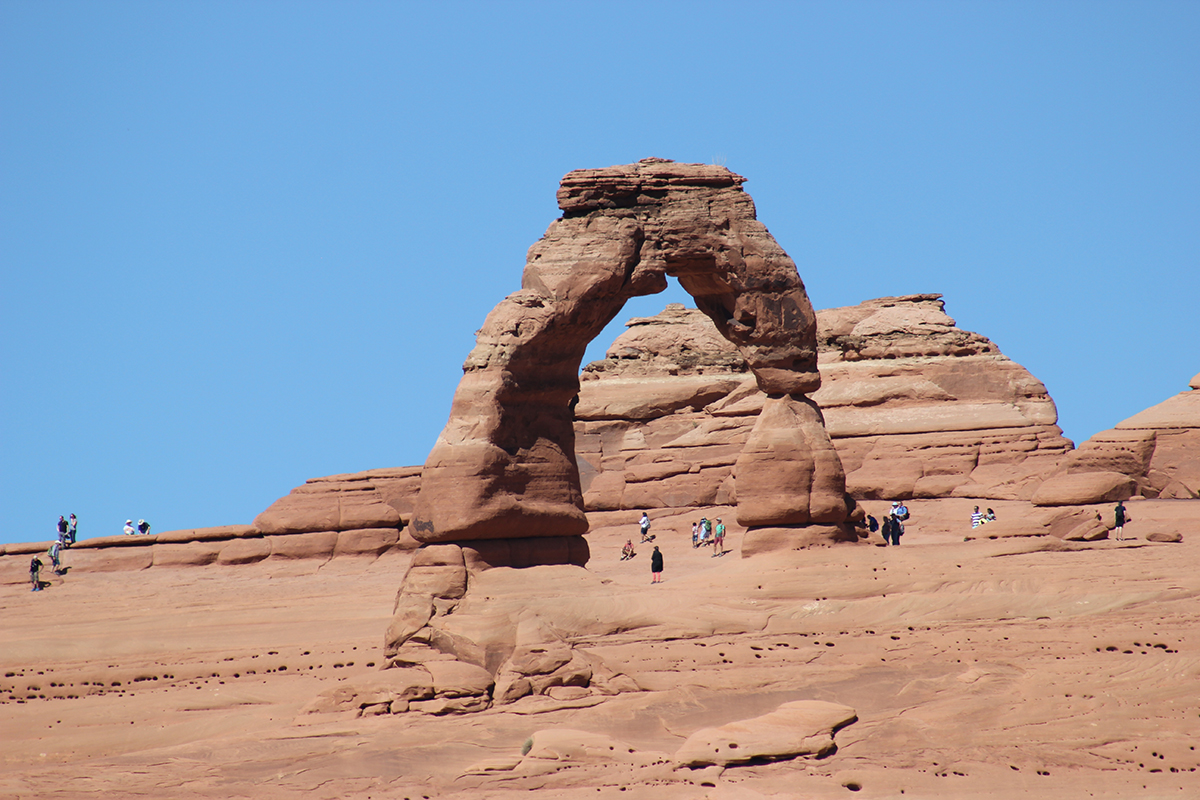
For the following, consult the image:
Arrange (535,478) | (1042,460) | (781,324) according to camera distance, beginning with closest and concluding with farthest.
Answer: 1. (535,478)
2. (781,324)
3. (1042,460)

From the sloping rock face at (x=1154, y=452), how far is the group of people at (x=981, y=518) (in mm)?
2062

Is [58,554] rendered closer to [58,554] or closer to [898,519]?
[58,554]

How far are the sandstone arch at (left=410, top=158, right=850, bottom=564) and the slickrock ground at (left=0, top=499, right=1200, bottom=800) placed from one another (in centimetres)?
107

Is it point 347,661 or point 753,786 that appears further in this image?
point 347,661

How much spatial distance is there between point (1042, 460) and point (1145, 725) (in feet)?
72.2

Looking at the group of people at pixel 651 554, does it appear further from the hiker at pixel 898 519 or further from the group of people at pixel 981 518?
the group of people at pixel 981 518

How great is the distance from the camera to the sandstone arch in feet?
56.6

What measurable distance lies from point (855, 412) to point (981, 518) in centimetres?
1146

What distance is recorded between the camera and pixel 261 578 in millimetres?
31812

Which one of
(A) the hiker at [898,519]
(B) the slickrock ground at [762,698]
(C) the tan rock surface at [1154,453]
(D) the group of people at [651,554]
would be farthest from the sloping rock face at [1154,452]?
(B) the slickrock ground at [762,698]

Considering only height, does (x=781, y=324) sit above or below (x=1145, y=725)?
above

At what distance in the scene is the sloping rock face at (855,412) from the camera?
35469mm

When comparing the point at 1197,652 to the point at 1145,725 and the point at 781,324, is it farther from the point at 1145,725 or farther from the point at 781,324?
the point at 781,324

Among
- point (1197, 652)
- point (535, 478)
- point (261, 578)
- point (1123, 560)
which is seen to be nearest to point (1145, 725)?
point (1197, 652)
